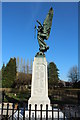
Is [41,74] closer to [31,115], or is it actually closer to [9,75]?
[31,115]

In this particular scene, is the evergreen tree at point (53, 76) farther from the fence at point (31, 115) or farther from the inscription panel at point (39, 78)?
the fence at point (31, 115)

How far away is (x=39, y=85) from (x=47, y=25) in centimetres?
338

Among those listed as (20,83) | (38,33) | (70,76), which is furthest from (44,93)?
(20,83)

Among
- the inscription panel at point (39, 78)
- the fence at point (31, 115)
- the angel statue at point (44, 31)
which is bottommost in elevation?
the fence at point (31, 115)

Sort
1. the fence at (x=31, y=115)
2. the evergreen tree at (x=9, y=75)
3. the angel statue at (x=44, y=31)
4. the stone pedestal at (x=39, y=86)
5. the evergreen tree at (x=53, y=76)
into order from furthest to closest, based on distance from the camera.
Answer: the evergreen tree at (x=9, y=75)
the evergreen tree at (x=53, y=76)
the angel statue at (x=44, y=31)
the stone pedestal at (x=39, y=86)
the fence at (x=31, y=115)

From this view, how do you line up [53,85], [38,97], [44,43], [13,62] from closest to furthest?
[38,97] < [44,43] < [53,85] < [13,62]

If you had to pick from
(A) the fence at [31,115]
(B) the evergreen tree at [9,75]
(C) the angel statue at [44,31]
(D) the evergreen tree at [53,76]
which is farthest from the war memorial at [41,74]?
(B) the evergreen tree at [9,75]

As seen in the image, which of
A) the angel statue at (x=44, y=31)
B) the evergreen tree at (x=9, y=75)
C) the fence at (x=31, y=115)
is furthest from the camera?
the evergreen tree at (x=9, y=75)

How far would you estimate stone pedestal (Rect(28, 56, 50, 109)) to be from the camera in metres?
6.97

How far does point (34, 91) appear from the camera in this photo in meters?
7.02

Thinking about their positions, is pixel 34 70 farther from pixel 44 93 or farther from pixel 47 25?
pixel 47 25

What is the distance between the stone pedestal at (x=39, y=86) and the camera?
6973 mm

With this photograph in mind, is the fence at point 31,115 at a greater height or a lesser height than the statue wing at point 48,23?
lesser

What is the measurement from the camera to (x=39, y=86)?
7.05m
